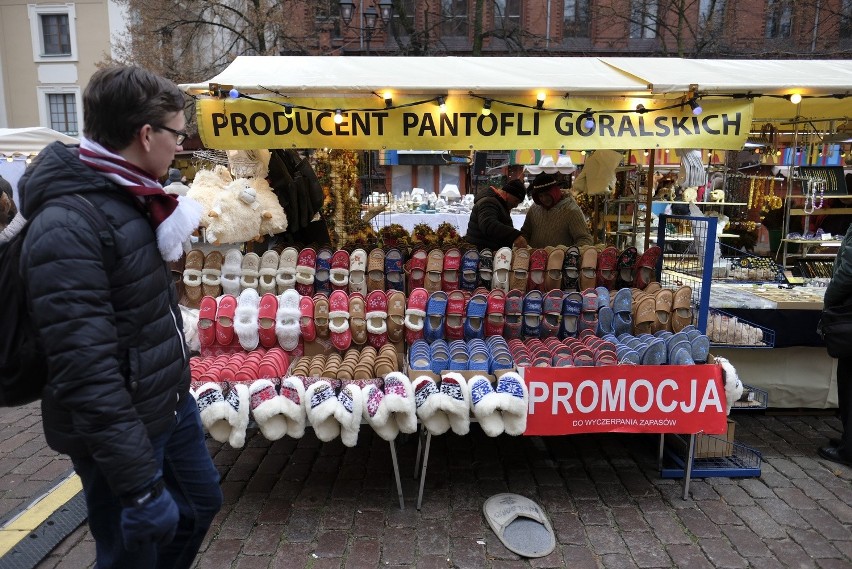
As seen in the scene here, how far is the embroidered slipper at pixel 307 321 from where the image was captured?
3.62 m

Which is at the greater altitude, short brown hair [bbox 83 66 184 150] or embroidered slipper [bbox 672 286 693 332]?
short brown hair [bbox 83 66 184 150]

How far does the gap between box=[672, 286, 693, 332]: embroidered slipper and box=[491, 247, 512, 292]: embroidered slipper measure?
3.62 ft

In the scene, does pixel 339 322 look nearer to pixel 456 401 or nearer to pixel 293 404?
pixel 293 404

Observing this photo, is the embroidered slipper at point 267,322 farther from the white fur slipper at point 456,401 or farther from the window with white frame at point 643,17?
the window with white frame at point 643,17

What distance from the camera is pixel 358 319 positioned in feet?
12.1

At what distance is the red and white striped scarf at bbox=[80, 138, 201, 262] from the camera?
1589 millimetres

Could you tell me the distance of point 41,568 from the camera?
280 centimetres

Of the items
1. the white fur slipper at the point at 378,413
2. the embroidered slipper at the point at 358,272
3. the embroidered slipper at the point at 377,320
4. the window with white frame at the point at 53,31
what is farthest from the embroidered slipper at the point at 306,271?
the window with white frame at the point at 53,31

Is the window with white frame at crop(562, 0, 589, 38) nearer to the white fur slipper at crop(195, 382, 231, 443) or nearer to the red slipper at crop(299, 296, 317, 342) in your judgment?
the red slipper at crop(299, 296, 317, 342)

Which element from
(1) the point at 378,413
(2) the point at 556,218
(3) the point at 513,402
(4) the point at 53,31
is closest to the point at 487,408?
(3) the point at 513,402

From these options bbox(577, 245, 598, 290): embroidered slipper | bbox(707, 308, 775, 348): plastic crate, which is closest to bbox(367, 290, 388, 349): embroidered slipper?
bbox(577, 245, 598, 290): embroidered slipper

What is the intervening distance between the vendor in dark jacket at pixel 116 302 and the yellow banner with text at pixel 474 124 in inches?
79.6

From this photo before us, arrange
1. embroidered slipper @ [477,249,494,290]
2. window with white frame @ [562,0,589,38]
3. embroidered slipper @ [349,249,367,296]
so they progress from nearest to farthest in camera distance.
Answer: embroidered slipper @ [349,249,367,296], embroidered slipper @ [477,249,494,290], window with white frame @ [562,0,589,38]

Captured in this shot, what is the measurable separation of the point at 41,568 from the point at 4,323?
6.26 ft
